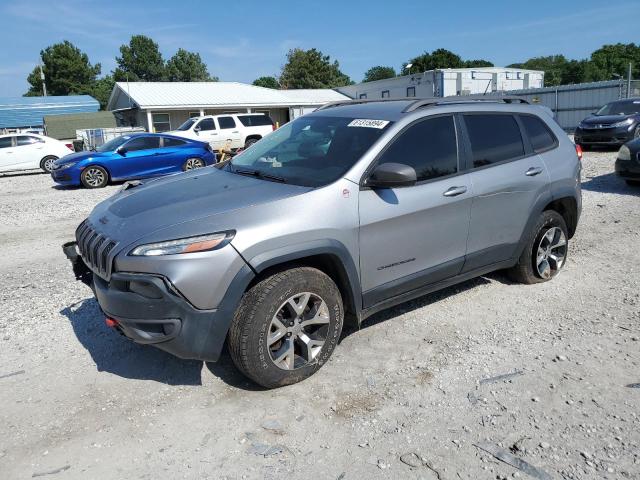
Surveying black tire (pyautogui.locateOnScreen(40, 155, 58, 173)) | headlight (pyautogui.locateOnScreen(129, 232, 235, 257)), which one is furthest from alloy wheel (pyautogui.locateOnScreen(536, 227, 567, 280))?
black tire (pyautogui.locateOnScreen(40, 155, 58, 173))

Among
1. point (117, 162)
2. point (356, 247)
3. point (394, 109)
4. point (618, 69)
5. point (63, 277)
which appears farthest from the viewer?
point (618, 69)

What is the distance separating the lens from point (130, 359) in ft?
12.6

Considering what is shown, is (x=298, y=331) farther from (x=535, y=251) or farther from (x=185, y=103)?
(x=185, y=103)

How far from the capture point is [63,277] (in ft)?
18.7

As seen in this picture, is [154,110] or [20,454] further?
[154,110]

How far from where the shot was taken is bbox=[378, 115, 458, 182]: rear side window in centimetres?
382

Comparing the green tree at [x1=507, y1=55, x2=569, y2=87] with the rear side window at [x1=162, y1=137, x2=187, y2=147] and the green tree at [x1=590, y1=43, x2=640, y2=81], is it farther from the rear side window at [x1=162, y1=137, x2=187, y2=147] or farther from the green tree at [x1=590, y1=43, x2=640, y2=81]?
the rear side window at [x1=162, y1=137, x2=187, y2=147]

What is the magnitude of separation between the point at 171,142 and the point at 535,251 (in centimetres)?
1187

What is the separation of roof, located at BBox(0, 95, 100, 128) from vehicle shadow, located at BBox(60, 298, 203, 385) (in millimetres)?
45638

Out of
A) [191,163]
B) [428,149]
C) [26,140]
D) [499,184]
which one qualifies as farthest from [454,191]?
[26,140]

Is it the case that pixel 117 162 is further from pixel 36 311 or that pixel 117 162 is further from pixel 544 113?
pixel 544 113

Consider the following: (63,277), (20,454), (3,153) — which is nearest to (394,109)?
(20,454)

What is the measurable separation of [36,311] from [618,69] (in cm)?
9954

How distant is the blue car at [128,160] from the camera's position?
13.5 meters
